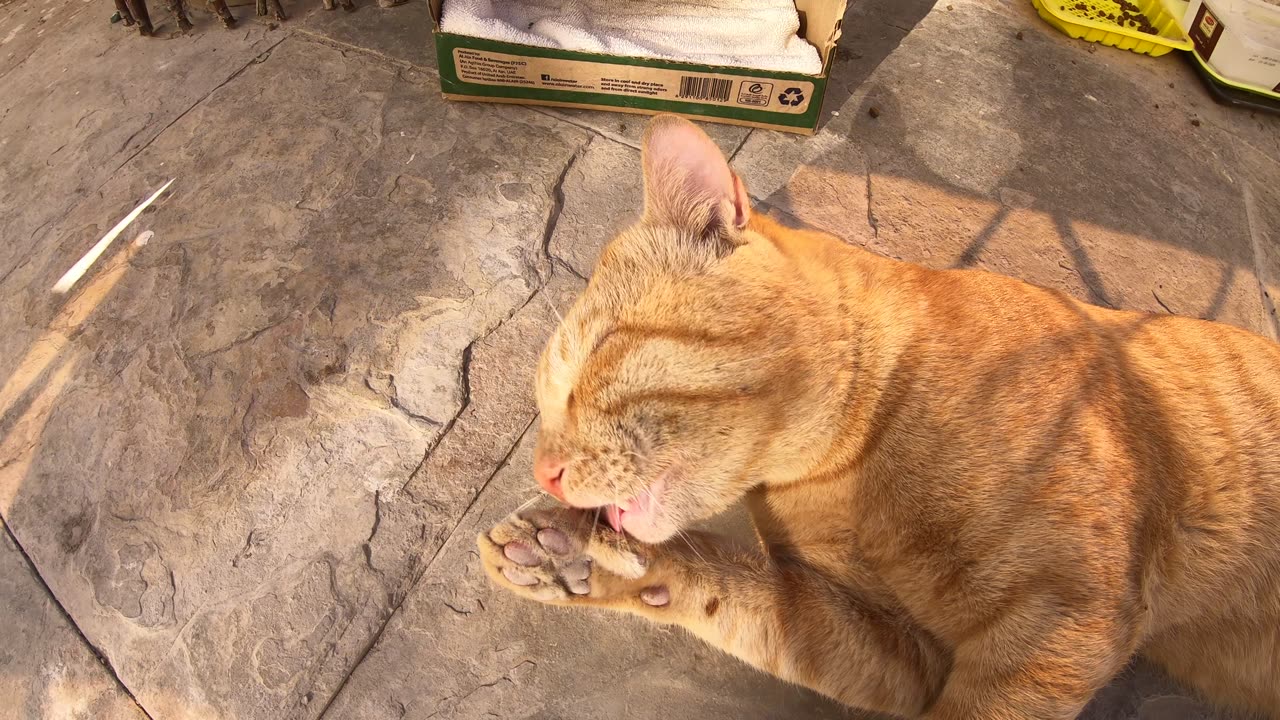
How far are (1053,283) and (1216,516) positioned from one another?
1389mm

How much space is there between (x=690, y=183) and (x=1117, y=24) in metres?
3.99

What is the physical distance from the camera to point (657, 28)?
4020mm

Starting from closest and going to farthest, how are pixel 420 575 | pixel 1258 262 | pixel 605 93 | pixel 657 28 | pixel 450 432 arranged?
pixel 420 575 → pixel 450 432 → pixel 1258 262 → pixel 605 93 → pixel 657 28

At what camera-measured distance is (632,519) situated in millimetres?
1947

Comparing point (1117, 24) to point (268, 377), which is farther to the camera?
point (1117, 24)

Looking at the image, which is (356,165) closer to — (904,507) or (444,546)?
(444,546)

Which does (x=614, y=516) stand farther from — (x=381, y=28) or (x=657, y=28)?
(x=381, y=28)

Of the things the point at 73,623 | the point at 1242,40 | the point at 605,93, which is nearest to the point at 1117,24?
the point at 1242,40

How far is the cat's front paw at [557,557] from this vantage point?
2.06 metres

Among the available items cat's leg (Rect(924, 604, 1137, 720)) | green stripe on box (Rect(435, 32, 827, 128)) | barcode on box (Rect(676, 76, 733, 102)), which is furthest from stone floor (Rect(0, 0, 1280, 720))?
cat's leg (Rect(924, 604, 1137, 720))

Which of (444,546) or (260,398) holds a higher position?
(260,398)

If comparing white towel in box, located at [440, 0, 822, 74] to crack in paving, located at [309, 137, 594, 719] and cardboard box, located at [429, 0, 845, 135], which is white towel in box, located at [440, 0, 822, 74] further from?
crack in paving, located at [309, 137, 594, 719]

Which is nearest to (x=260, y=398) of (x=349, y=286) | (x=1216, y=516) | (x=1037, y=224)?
(x=349, y=286)

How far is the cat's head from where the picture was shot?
5.71ft
